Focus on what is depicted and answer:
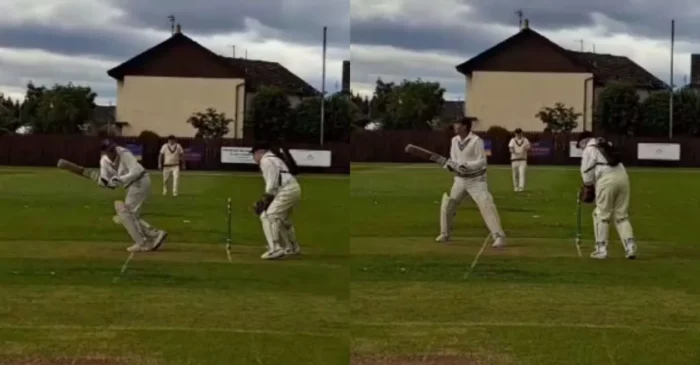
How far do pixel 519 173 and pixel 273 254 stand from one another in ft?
7.83

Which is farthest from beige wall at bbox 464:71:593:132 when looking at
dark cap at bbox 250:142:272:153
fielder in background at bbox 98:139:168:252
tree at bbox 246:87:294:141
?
fielder in background at bbox 98:139:168:252

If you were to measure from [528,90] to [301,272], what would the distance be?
2508mm

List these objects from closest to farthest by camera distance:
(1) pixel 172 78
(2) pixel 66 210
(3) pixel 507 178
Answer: (1) pixel 172 78 → (3) pixel 507 178 → (2) pixel 66 210

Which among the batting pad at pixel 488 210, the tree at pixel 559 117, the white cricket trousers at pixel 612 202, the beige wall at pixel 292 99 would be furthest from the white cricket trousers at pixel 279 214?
the white cricket trousers at pixel 612 202

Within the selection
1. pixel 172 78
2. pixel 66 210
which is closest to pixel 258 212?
pixel 172 78

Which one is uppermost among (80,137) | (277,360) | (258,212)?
(80,137)

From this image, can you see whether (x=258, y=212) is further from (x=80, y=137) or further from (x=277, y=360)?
(x=277, y=360)

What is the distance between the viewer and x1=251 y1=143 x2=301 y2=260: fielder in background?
10391 mm

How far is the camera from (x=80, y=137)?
9.96 m

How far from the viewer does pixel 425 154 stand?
870 centimetres

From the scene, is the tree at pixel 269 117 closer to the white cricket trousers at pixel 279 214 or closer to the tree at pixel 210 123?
the tree at pixel 210 123

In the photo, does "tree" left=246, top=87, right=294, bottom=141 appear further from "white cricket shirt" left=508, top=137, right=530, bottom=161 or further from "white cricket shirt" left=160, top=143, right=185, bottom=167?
"white cricket shirt" left=508, top=137, right=530, bottom=161

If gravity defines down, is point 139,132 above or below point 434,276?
above

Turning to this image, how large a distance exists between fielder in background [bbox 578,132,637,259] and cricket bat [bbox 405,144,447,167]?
1.35 m
